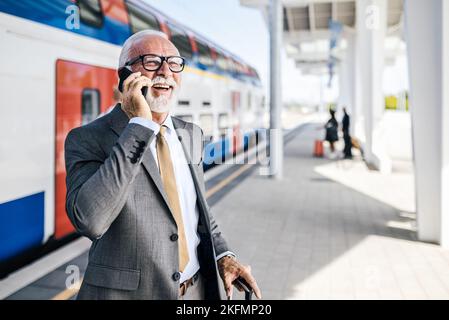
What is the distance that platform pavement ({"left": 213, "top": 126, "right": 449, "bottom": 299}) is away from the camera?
3.96 meters

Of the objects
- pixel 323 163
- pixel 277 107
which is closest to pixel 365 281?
pixel 277 107

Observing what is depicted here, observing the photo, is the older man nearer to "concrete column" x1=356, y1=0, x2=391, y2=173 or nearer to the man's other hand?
the man's other hand

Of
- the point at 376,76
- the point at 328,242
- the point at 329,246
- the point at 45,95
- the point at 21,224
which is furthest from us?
the point at 376,76

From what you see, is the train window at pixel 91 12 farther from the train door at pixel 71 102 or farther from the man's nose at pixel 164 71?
the man's nose at pixel 164 71

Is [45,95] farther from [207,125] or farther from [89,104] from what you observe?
[207,125]

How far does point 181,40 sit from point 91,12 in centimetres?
264

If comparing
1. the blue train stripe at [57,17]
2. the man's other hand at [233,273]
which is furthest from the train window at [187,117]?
the man's other hand at [233,273]

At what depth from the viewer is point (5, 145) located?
3576mm

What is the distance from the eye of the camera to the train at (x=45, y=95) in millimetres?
3641

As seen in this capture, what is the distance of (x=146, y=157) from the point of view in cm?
139

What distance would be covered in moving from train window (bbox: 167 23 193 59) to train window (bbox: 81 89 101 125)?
2.28 meters

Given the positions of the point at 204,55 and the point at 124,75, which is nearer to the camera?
the point at 124,75

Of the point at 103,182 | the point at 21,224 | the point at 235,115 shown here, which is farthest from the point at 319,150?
the point at 103,182
